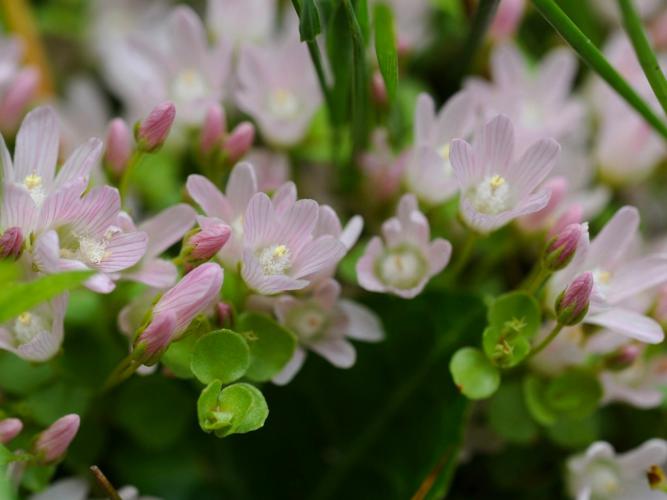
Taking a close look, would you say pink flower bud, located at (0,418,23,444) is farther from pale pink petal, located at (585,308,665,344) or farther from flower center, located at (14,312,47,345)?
pale pink petal, located at (585,308,665,344)

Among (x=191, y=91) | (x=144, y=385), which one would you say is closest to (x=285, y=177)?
(x=191, y=91)

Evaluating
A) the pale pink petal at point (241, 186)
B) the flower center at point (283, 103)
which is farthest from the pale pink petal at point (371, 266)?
the flower center at point (283, 103)

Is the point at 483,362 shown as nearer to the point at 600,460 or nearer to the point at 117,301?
the point at 600,460

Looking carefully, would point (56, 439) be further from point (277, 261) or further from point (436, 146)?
point (436, 146)

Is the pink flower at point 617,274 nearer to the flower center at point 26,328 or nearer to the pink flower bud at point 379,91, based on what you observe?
the pink flower bud at point 379,91

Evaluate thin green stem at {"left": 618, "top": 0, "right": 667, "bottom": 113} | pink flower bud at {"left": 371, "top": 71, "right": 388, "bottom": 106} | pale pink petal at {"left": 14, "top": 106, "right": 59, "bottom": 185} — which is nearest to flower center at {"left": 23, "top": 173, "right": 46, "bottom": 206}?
pale pink petal at {"left": 14, "top": 106, "right": 59, "bottom": 185}
